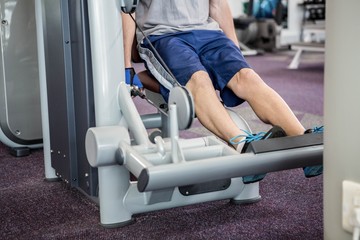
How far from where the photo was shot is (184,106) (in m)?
1.40

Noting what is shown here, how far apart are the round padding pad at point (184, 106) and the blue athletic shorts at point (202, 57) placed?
284mm

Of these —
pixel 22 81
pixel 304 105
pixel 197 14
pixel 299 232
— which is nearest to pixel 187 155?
pixel 299 232

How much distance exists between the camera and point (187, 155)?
142 cm

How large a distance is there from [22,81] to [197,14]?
95 cm

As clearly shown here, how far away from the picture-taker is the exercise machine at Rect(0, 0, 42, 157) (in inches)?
92.8

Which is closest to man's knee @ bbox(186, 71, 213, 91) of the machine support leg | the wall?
the machine support leg

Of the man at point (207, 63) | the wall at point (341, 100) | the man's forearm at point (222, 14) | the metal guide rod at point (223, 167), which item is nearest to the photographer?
the wall at point (341, 100)

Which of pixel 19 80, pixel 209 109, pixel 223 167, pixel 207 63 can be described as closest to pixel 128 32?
pixel 207 63

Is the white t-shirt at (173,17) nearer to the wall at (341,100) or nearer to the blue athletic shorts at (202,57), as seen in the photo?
the blue athletic shorts at (202,57)

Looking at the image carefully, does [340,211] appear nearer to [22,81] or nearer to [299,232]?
[299,232]

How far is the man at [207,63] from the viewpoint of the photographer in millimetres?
1639

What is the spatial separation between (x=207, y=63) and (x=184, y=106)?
0.46 m

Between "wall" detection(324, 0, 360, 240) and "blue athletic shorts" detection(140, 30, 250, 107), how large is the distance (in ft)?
2.19

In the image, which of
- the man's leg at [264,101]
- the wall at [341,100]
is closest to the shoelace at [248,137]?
the man's leg at [264,101]
